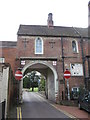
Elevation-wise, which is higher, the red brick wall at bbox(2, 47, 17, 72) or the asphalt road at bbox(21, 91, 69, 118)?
the red brick wall at bbox(2, 47, 17, 72)

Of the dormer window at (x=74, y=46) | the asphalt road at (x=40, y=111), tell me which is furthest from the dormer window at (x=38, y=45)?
the asphalt road at (x=40, y=111)

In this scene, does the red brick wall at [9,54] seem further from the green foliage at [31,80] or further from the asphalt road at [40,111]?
the green foliage at [31,80]

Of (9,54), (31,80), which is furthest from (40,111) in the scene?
(31,80)

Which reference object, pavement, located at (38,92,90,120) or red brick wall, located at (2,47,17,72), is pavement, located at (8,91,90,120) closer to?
pavement, located at (38,92,90,120)

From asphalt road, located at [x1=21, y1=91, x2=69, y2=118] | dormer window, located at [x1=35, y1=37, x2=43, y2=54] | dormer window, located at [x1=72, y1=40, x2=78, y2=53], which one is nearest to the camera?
asphalt road, located at [x1=21, y1=91, x2=69, y2=118]

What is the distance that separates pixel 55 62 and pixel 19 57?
4611 mm

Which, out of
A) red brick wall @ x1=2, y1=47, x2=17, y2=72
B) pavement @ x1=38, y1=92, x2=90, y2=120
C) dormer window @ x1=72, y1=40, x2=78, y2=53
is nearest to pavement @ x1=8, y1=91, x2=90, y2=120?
pavement @ x1=38, y1=92, x2=90, y2=120

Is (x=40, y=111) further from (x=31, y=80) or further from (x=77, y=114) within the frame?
(x=31, y=80)

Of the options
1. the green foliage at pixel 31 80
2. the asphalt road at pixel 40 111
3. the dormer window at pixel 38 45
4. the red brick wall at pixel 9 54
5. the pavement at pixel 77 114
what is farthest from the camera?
the green foliage at pixel 31 80

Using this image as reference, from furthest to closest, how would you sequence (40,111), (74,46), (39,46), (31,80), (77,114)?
(31,80), (74,46), (39,46), (40,111), (77,114)

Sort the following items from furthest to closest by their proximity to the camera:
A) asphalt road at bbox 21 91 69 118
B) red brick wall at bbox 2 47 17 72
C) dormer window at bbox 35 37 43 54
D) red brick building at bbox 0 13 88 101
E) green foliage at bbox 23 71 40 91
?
green foliage at bbox 23 71 40 91 → red brick wall at bbox 2 47 17 72 → dormer window at bbox 35 37 43 54 → red brick building at bbox 0 13 88 101 → asphalt road at bbox 21 91 69 118

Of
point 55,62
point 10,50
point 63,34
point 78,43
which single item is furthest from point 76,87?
point 10,50

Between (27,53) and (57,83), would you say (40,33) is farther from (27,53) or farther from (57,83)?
(57,83)

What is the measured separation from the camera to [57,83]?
18062 millimetres
